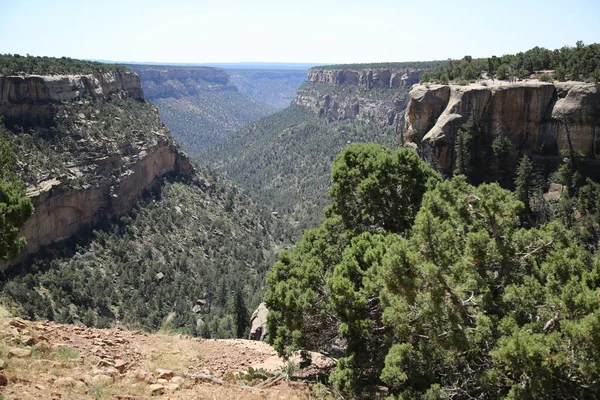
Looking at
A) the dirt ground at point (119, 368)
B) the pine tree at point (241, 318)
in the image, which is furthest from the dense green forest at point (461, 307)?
the pine tree at point (241, 318)

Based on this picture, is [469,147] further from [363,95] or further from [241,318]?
[363,95]

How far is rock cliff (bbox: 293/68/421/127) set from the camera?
14407cm

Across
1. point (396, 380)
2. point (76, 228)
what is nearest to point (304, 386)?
point (396, 380)

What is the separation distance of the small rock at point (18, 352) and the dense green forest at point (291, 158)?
8155cm

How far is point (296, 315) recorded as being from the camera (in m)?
18.2

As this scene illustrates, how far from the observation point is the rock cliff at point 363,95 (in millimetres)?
144075

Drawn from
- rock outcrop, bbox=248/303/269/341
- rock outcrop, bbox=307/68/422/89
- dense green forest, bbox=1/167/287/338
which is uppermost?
rock outcrop, bbox=307/68/422/89

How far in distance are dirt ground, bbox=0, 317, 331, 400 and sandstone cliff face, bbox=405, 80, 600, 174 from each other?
3716 cm

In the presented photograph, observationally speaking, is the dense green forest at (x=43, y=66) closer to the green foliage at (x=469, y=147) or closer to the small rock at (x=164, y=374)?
the green foliage at (x=469, y=147)

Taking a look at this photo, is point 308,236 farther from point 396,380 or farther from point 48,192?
point 48,192

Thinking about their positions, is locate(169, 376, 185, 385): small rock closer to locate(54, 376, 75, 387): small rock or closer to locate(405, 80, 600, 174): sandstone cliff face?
locate(54, 376, 75, 387): small rock

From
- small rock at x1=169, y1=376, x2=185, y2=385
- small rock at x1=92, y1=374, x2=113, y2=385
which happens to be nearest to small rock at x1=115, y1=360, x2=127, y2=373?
small rock at x1=92, y1=374, x2=113, y2=385

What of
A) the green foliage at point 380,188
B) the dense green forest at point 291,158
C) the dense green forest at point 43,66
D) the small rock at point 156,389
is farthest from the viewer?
the dense green forest at point 291,158

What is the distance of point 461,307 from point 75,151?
58.0 meters
